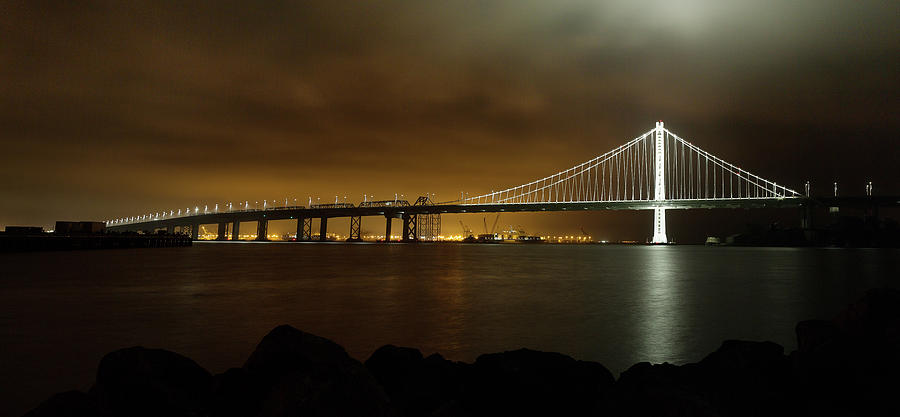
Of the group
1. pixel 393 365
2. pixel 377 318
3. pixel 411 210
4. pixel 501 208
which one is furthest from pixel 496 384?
pixel 411 210

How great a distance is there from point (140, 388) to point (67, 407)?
47 cm

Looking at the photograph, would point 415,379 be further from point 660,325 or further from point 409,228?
point 409,228

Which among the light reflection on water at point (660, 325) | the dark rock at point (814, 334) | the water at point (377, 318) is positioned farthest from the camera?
the light reflection on water at point (660, 325)

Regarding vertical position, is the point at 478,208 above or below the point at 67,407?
above

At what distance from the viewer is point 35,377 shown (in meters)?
4.80

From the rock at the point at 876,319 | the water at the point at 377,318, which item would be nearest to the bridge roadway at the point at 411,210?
the water at the point at 377,318

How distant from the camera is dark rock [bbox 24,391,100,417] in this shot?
8.21 ft

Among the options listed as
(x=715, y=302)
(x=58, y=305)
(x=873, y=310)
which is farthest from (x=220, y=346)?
(x=715, y=302)

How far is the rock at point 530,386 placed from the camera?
11.1 ft

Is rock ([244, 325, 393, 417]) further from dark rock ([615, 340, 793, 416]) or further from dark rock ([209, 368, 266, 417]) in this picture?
dark rock ([615, 340, 793, 416])

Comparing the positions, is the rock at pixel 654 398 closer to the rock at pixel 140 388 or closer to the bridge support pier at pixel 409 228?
the rock at pixel 140 388

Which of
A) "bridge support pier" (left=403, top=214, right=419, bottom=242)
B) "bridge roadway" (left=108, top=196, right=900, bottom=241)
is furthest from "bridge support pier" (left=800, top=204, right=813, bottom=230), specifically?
"bridge support pier" (left=403, top=214, right=419, bottom=242)

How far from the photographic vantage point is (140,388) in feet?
9.90

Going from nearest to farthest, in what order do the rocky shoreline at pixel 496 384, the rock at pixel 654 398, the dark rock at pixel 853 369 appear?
1. the rock at pixel 654 398
2. the rocky shoreline at pixel 496 384
3. the dark rock at pixel 853 369
